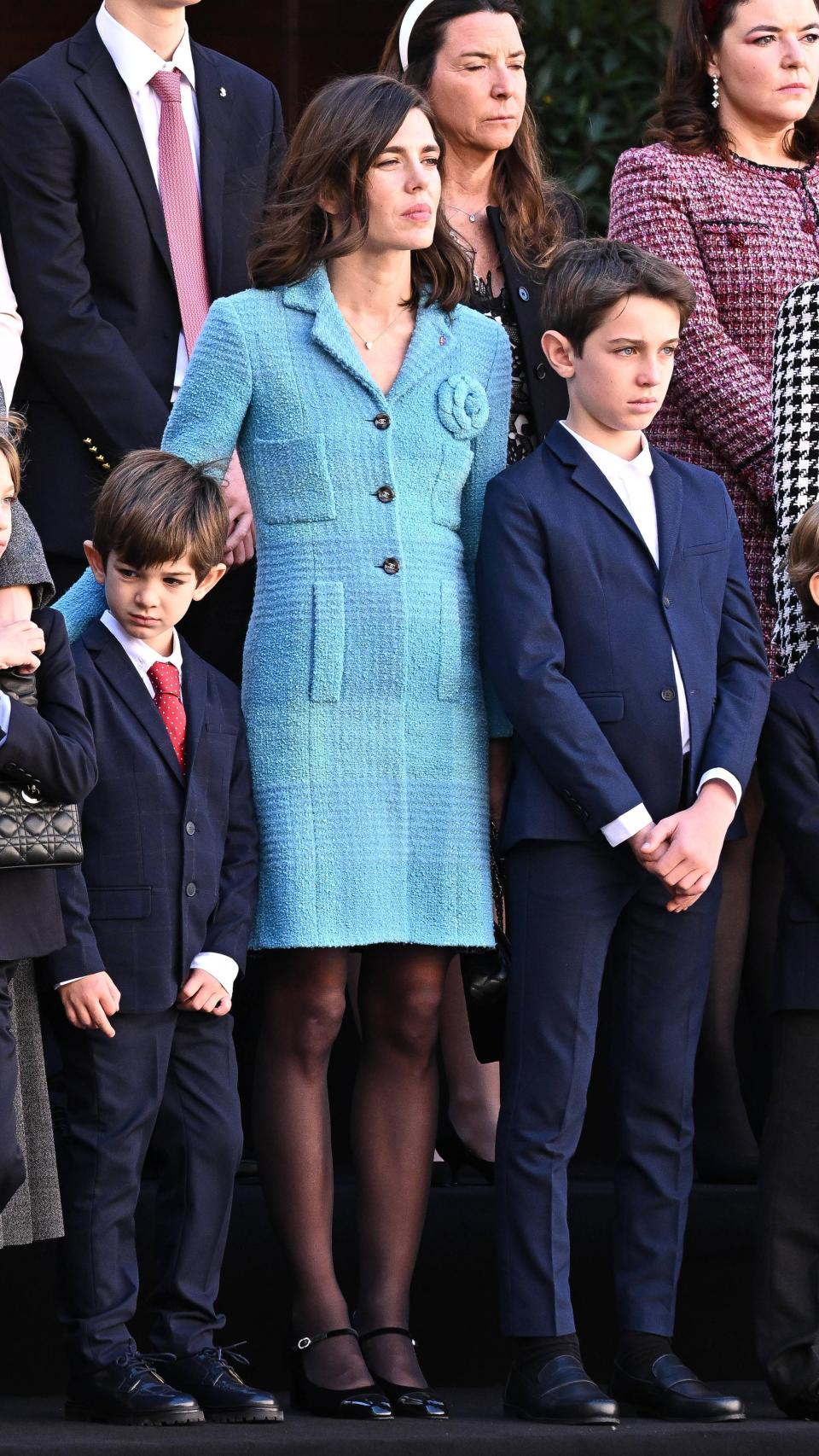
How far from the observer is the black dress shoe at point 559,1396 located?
3113mm

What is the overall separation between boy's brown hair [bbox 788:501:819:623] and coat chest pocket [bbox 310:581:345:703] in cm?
75

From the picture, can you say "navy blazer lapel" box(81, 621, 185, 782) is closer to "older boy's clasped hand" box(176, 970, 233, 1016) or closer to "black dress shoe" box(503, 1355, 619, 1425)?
"older boy's clasped hand" box(176, 970, 233, 1016)

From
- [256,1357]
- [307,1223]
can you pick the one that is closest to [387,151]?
[307,1223]

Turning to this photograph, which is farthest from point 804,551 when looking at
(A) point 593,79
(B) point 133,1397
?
(A) point 593,79

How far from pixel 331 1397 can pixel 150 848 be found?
30.7 inches

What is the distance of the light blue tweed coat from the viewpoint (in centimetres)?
332

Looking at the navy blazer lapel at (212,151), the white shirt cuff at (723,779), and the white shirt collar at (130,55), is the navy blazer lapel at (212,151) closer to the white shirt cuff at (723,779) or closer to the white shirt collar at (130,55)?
the white shirt collar at (130,55)

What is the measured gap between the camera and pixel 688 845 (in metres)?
3.22

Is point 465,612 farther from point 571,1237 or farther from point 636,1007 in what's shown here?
point 571,1237

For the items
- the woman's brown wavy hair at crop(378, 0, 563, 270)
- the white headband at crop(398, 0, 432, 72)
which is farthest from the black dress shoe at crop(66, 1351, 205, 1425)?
the white headband at crop(398, 0, 432, 72)

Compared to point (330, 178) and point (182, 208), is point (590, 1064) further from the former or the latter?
point (182, 208)

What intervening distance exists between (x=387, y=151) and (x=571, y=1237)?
169 cm

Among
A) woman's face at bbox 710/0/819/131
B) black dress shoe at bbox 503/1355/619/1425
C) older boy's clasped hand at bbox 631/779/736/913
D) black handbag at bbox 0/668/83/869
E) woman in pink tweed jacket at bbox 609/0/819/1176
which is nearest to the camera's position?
black handbag at bbox 0/668/83/869

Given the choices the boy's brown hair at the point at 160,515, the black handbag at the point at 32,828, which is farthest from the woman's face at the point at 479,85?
the black handbag at the point at 32,828
